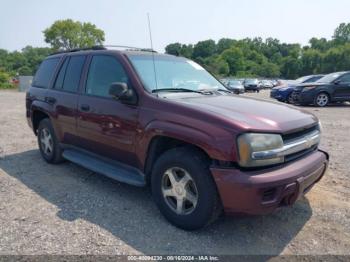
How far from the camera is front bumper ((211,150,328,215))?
283 centimetres

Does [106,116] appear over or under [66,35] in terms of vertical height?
under

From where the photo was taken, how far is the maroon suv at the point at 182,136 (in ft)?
9.61

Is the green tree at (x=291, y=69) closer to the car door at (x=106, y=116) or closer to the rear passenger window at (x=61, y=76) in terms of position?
the rear passenger window at (x=61, y=76)

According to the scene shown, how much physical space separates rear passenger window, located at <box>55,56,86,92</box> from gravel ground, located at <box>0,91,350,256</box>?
52.8 inches

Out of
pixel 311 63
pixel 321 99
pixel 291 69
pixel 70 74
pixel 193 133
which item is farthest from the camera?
pixel 291 69

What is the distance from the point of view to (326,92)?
→ 566 inches

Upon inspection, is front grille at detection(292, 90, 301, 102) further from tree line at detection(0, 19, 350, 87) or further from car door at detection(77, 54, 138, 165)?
tree line at detection(0, 19, 350, 87)

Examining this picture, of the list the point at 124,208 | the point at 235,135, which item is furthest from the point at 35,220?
the point at 235,135

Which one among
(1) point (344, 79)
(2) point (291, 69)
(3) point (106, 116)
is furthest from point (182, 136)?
(2) point (291, 69)

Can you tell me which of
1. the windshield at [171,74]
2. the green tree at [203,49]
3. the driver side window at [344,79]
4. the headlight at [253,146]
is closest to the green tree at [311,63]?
the green tree at [203,49]

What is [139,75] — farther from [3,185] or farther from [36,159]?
[36,159]

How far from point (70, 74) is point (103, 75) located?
90 centimetres

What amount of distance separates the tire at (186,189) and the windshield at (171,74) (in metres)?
0.91

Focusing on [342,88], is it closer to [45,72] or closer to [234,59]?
[45,72]
